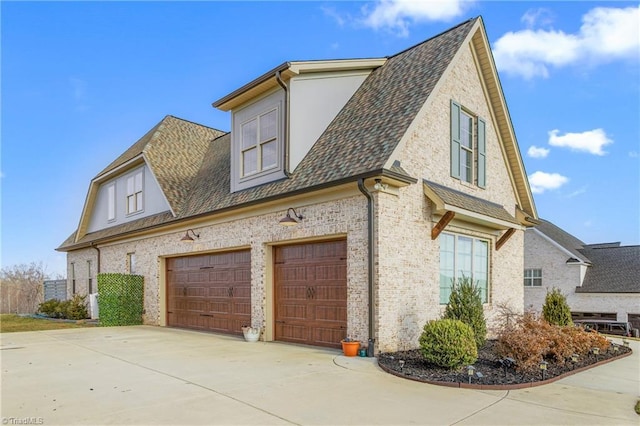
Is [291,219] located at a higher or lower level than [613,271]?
higher

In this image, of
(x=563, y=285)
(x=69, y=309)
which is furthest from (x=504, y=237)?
(x=563, y=285)

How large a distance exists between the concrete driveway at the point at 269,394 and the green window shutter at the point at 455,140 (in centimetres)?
559

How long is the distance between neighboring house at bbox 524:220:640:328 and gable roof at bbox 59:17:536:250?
20.2 metres

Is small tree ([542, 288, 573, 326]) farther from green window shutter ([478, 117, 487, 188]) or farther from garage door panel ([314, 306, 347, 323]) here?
garage door panel ([314, 306, 347, 323])

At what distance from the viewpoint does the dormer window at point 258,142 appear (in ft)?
39.4

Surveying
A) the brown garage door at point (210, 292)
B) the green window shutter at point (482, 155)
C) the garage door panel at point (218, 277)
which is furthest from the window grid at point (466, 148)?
the garage door panel at point (218, 277)

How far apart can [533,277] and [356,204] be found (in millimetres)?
29343

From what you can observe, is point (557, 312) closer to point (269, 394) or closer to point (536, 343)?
point (536, 343)

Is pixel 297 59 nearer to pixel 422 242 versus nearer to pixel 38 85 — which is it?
pixel 422 242

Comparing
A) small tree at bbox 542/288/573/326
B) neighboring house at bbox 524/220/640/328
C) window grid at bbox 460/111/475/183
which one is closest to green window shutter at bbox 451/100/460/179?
window grid at bbox 460/111/475/183

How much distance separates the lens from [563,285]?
33.0m

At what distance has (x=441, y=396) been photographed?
20.8 feet

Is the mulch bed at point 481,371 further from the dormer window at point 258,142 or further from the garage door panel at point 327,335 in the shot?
the dormer window at point 258,142

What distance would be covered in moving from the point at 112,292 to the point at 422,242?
40.8ft
